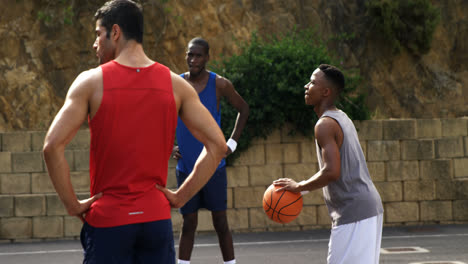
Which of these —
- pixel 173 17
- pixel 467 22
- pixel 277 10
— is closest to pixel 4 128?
pixel 173 17

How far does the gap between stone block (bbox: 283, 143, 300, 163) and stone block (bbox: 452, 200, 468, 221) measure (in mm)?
2880

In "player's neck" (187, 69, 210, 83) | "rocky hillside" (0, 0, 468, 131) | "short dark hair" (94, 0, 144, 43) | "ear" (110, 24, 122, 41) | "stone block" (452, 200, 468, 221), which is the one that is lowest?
"stone block" (452, 200, 468, 221)

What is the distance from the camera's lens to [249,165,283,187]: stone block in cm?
1066

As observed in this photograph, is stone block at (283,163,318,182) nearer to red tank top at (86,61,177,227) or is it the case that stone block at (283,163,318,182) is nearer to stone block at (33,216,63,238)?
stone block at (33,216,63,238)

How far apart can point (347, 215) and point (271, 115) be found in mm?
6264

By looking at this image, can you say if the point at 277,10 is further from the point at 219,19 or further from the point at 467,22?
the point at 467,22

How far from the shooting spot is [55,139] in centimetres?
274

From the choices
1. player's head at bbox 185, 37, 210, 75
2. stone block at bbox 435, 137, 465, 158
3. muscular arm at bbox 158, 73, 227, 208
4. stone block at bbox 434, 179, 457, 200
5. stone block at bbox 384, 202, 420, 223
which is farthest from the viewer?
stone block at bbox 435, 137, 465, 158

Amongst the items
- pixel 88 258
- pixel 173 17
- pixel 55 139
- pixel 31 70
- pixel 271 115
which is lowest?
pixel 88 258

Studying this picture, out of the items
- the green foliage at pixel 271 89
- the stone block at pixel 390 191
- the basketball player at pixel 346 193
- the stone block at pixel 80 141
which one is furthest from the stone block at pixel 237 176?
the basketball player at pixel 346 193

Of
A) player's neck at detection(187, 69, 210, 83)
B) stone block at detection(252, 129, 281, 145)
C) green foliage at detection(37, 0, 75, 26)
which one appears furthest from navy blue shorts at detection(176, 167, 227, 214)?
green foliage at detection(37, 0, 75, 26)

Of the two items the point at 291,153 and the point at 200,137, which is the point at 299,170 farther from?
the point at 200,137

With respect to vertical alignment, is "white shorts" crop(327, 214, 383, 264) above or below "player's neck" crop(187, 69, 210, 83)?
below

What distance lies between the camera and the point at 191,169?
6.05 m
